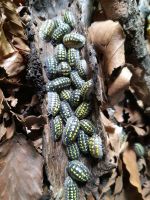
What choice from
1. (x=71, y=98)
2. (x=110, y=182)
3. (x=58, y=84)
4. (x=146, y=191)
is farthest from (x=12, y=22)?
(x=146, y=191)

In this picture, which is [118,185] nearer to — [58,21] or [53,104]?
[53,104]

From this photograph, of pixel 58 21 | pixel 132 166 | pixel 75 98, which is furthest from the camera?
pixel 132 166

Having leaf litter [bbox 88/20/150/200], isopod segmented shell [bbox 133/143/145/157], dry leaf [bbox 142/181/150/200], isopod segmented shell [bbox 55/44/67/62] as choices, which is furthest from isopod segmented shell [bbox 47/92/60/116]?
dry leaf [bbox 142/181/150/200]

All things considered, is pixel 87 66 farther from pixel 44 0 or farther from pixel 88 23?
pixel 44 0

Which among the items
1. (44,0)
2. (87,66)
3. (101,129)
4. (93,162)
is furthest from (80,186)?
(44,0)

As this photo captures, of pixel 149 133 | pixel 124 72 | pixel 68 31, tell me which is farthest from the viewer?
pixel 149 133
